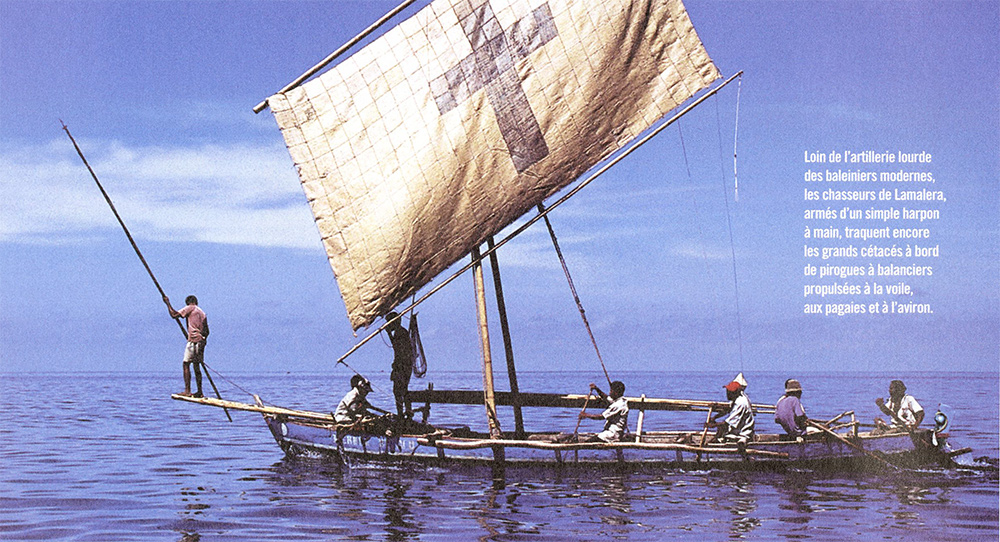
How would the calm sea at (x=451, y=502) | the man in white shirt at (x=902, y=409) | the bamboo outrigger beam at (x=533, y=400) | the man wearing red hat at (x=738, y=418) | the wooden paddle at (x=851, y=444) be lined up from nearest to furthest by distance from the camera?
the calm sea at (x=451, y=502) → the wooden paddle at (x=851, y=444) → the man wearing red hat at (x=738, y=418) → the man in white shirt at (x=902, y=409) → the bamboo outrigger beam at (x=533, y=400)

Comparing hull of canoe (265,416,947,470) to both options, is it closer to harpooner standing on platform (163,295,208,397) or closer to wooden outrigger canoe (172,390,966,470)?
wooden outrigger canoe (172,390,966,470)

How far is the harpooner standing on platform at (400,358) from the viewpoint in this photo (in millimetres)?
18250

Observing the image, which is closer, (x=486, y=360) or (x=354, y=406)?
(x=486, y=360)

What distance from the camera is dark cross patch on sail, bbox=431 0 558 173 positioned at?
18000mm

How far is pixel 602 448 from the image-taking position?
55.4 feet

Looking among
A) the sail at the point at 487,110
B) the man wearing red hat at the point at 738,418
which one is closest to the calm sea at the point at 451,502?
the man wearing red hat at the point at 738,418

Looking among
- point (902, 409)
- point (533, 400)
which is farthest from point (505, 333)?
point (902, 409)

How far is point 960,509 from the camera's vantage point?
47.8 feet

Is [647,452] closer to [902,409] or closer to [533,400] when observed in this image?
[533,400]

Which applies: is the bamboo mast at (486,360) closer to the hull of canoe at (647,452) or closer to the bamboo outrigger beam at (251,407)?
the hull of canoe at (647,452)

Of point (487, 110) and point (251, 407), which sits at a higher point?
point (487, 110)

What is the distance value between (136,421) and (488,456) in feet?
73.5

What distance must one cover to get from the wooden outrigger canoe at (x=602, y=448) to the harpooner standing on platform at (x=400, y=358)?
1.92ft

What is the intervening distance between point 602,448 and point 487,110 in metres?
6.87
